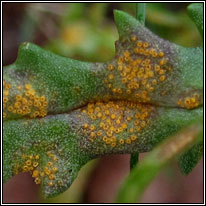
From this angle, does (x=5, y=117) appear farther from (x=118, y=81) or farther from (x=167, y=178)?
(x=167, y=178)

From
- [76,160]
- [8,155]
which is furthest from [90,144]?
[8,155]

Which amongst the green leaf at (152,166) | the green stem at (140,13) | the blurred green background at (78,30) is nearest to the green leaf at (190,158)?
the green leaf at (152,166)

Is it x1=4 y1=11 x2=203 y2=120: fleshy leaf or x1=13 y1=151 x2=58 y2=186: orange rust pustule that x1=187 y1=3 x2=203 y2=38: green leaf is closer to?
x1=4 y1=11 x2=203 y2=120: fleshy leaf

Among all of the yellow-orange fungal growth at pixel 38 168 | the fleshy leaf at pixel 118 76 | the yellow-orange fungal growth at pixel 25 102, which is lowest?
the yellow-orange fungal growth at pixel 38 168

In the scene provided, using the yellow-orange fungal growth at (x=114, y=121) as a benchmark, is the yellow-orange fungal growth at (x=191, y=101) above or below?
above

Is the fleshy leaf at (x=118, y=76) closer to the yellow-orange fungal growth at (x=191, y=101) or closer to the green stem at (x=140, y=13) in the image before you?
the yellow-orange fungal growth at (x=191, y=101)

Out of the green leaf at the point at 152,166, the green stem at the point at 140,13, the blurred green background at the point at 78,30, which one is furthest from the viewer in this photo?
the blurred green background at the point at 78,30
